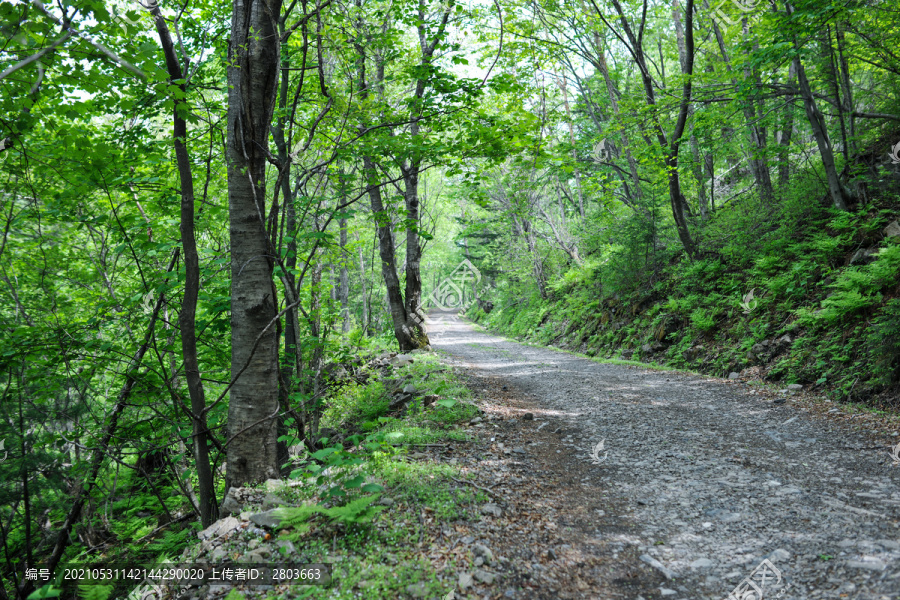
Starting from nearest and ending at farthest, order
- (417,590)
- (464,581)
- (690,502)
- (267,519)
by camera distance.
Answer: (417,590) < (464,581) < (267,519) < (690,502)

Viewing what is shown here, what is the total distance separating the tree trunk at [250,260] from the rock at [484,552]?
206cm

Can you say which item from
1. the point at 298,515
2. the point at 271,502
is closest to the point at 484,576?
the point at 298,515

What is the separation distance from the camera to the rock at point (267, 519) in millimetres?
3332

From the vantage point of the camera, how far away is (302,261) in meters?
5.05

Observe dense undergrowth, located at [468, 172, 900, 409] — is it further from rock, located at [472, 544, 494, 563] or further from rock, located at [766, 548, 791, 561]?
rock, located at [472, 544, 494, 563]

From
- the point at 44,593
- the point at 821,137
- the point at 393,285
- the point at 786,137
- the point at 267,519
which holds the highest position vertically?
the point at 786,137

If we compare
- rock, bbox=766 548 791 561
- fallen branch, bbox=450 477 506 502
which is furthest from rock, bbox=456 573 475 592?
rock, bbox=766 548 791 561

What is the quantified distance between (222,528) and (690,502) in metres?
3.81

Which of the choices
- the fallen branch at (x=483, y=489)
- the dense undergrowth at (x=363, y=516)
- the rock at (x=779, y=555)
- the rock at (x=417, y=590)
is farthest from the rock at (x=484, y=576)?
the rock at (x=779, y=555)

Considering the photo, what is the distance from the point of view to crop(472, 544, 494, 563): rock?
3.04 metres

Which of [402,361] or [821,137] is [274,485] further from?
[821,137]

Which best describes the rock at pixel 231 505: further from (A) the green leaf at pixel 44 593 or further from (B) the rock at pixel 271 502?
(A) the green leaf at pixel 44 593

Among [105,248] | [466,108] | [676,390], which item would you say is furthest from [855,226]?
[105,248]

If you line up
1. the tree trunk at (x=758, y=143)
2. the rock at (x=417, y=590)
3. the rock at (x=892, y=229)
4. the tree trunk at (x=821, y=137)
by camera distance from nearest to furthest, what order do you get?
the rock at (x=417, y=590), the rock at (x=892, y=229), the tree trunk at (x=821, y=137), the tree trunk at (x=758, y=143)
